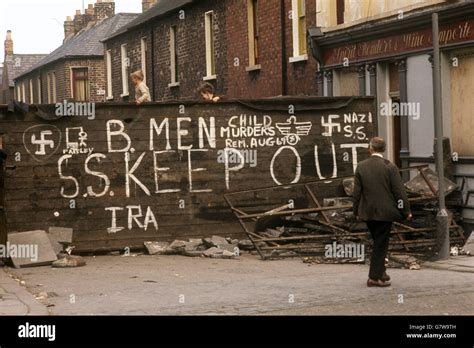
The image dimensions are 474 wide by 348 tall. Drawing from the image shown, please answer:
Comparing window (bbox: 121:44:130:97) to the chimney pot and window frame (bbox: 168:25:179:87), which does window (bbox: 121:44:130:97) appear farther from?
the chimney pot

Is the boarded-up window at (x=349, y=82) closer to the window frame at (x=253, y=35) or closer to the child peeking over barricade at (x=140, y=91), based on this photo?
the window frame at (x=253, y=35)

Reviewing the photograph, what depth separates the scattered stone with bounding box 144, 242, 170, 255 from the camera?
17.4 meters

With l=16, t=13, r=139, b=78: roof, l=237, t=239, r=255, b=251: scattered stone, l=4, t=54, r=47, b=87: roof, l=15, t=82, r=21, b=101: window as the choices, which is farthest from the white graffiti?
l=4, t=54, r=47, b=87: roof

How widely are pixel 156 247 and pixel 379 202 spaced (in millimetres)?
5823

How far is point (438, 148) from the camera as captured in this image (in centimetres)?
1562

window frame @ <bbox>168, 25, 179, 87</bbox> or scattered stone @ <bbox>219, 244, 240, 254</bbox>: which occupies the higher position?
window frame @ <bbox>168, 25, 179, 87</bbox>

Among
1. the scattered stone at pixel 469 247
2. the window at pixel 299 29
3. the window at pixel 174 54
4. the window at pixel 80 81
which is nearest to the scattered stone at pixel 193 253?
the scattered stone at pixel 469 247

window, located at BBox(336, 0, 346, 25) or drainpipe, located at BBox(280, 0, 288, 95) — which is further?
drainpipe, located at BBox(280, 0, 288, 95)

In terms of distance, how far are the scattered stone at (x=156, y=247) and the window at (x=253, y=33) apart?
12.1 m

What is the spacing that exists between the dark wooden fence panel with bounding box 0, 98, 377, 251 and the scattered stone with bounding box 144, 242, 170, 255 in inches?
6.5

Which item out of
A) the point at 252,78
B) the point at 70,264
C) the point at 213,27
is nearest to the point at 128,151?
the point at 70,264

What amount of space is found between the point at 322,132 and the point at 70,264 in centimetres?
572

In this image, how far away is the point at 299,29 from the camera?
25703 millimetres
